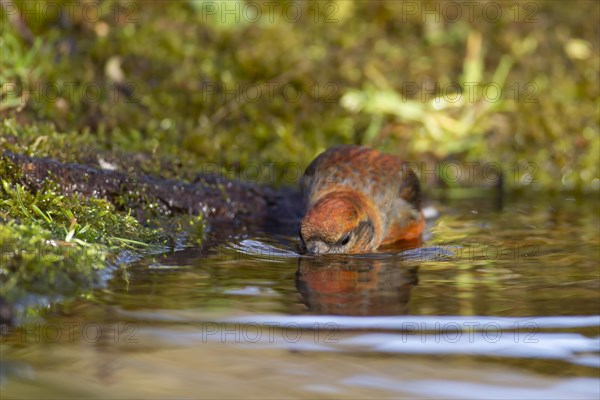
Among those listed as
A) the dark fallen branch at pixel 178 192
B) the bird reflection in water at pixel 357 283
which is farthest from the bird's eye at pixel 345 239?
the dark fallen branch at pixel 178 192

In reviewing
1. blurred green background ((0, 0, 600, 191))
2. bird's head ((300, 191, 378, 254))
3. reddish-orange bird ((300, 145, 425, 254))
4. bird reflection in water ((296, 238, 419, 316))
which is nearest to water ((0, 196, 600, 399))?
bird reflection in water ((296, 238, 419, 316))

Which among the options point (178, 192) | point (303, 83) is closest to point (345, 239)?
point (178, 192)

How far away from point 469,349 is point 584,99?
6569 millimetres

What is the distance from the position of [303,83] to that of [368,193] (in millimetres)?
2835

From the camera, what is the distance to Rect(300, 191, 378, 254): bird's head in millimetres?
5504

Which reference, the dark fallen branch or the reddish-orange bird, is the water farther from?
the dark fallen branch

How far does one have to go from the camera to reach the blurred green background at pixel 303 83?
7965 millimetres

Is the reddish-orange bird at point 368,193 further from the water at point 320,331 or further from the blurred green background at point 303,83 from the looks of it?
the blurred green background at point 303,83

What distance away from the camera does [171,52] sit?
9.05 metres

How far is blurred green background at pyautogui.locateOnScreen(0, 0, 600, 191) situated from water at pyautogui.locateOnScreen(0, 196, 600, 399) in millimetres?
2656

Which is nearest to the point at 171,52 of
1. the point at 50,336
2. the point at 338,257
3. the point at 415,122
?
the point at 415,122

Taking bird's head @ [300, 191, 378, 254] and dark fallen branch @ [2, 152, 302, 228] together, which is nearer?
bird's head @ [300, 191, 378, 254]

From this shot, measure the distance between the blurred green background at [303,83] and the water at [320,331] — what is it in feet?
8.71

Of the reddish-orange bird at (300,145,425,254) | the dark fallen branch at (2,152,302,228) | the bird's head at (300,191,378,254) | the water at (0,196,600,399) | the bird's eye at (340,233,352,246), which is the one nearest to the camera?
the water at (0,196,600,399)
